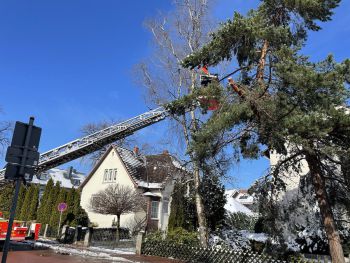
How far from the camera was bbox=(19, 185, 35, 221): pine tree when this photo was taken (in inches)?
1357

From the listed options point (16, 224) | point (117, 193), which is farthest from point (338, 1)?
point (117, 193)

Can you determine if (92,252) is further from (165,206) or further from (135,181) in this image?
(165,206)

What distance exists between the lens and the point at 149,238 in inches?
779

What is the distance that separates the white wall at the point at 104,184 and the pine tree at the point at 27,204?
4854mm

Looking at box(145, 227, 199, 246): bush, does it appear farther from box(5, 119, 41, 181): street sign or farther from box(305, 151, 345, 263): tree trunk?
box(5, 119, 41, 181): street sign

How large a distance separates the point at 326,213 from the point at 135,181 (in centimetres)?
2367

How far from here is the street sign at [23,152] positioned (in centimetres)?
740

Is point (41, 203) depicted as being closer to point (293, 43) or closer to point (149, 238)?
point (149, 238)

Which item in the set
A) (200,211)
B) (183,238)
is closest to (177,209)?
→ (183,238)

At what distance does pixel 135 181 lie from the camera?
32938 mm

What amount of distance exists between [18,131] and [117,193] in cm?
2040

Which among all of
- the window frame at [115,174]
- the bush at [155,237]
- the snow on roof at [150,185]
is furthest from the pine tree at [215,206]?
the window frame at [115,174]

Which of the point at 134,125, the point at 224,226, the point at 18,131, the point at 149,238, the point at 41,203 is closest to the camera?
the point at 18,131

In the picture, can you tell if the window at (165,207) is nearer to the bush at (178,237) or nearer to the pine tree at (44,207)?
the pine tree at (44,207)
